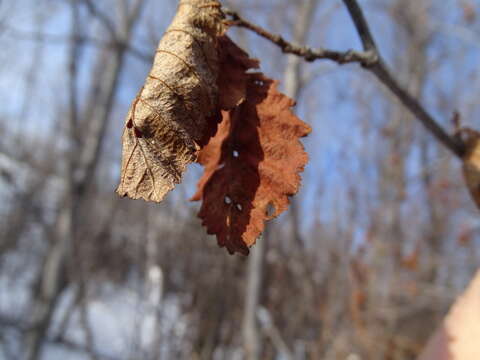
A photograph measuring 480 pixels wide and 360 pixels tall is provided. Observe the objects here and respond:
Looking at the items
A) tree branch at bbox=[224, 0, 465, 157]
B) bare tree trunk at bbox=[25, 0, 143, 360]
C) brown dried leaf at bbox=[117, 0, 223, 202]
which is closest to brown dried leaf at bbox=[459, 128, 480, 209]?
tree branch at bbox=[224, 0, 465, 157]

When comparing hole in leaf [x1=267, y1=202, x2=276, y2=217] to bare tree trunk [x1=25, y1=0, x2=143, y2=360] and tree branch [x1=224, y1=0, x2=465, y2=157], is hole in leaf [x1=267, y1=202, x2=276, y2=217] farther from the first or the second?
bare tree trunk [x1=25, y1=0, x2=143, y2=360]

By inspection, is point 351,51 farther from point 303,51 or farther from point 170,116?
point 170,116

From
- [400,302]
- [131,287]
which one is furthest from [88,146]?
[400,302]

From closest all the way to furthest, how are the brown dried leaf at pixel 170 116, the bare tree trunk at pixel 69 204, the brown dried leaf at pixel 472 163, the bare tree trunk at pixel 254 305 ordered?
the brown dried leaf at pixel 170 116 < the brown dried leaf at pixel 472 163 < the bare tree trunk at pixel 254 305 < the bare tree trunk at pixel 69 204

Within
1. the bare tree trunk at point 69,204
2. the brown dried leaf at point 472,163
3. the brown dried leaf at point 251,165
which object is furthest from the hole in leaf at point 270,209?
the bare tree trunk at point 69,204

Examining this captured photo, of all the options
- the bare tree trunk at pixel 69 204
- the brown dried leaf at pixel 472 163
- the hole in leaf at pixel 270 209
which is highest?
the bare tree trunk at pixel 69 204

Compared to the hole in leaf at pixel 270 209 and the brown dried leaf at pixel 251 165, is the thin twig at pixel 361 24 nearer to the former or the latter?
the brown dried leaf at pixel 251 165

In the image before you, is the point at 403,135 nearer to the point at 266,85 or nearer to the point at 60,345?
the point at 60,345

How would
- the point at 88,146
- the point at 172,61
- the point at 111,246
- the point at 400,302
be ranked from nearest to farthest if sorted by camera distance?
1. the point at 172,61
2. the point at 88,146
3. the point at 400,302
4. the point at 111,246
